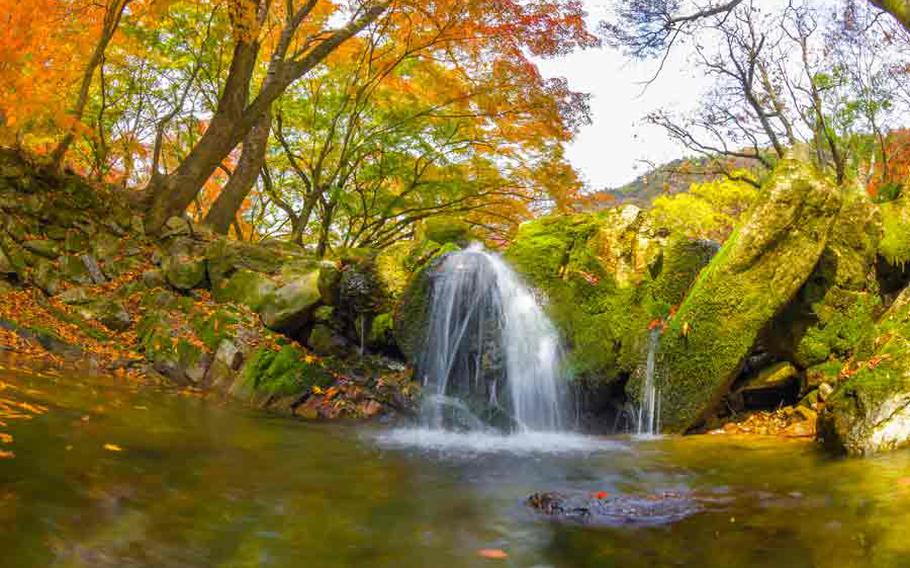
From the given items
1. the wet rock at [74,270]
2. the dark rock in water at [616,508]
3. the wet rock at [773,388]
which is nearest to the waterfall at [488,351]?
the wet rock at [773,388]

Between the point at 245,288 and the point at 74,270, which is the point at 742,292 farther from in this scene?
the point at 74,270

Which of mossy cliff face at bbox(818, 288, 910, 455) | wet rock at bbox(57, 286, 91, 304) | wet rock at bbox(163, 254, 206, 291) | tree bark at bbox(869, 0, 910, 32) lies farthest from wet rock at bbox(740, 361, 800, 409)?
wet rock at bbox(57, 286, 91, 304)

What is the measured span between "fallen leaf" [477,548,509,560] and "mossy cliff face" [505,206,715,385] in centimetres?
505

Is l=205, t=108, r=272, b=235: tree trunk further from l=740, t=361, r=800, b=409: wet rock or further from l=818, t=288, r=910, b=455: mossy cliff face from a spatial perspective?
l=818, t=288, r=910, b=455: mossy cliff face

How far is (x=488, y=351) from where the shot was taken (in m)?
8.26

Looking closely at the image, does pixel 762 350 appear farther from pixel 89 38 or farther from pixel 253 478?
pixel 89 38

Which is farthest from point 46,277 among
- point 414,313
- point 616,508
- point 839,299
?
point 839,299

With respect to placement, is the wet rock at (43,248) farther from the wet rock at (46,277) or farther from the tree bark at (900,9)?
the tree bark at (900,9)

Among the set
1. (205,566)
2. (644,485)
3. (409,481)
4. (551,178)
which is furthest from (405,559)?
(551,178)

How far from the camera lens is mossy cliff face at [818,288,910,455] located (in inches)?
194

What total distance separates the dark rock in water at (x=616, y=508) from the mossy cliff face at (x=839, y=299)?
4.40 meters

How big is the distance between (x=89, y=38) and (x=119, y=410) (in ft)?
27.0

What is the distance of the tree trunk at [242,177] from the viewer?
12062 mm

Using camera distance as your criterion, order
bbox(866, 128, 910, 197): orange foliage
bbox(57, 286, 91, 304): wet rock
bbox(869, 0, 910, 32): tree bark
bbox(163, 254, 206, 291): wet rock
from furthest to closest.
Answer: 1. bbox(866, 128, 910, 197): orange foliage
2. bbox(163, 254, 206, 291): wet rock
3. bbox(57, 286, 91, 304): wet rock
4. bbox(869, 0, 910, 32): tree bark
